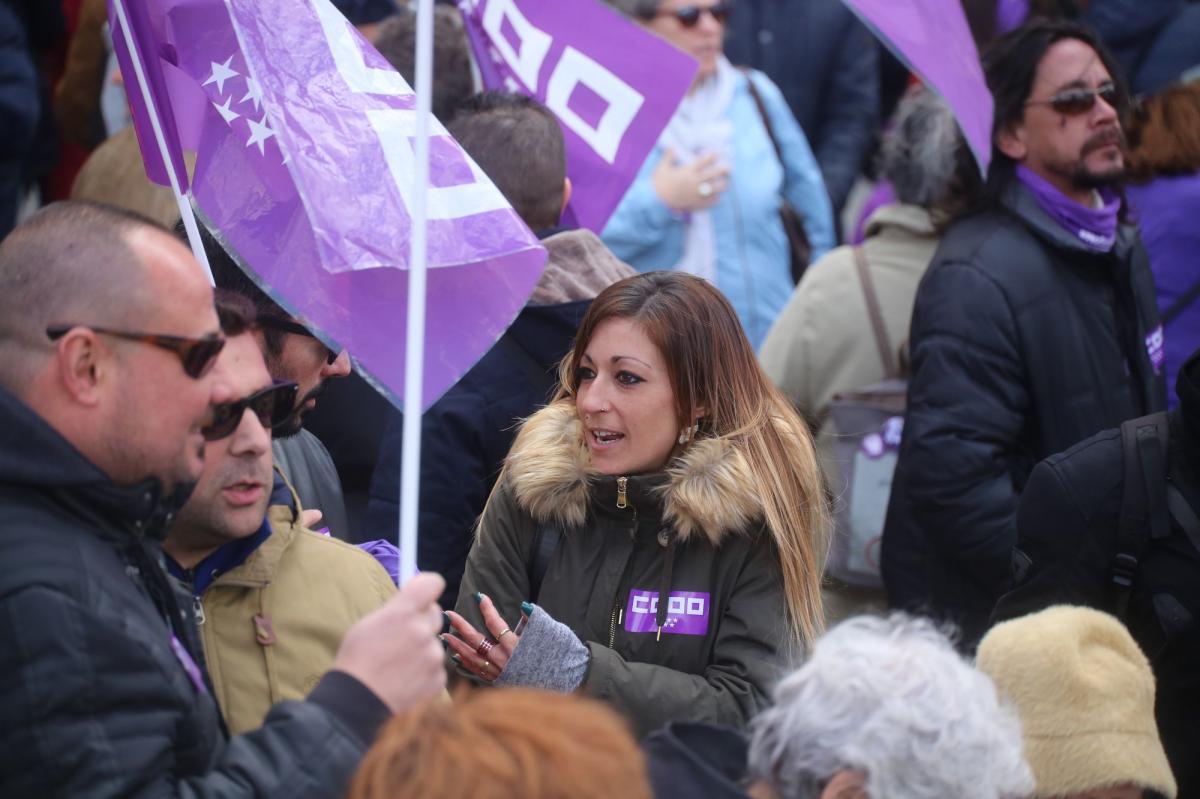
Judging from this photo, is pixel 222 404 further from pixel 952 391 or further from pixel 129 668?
pixel 952 391

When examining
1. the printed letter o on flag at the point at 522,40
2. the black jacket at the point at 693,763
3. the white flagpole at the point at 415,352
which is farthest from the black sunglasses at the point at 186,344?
the printed letter o on flag at the point at 522,40

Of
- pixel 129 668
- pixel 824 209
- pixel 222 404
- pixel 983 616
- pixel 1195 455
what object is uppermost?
pixel 222 404

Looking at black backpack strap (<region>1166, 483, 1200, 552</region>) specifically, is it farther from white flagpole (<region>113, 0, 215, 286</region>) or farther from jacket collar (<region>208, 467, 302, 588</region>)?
white flagpole (<region>113, 0, 215, 286</region>)

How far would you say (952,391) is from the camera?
14.6 ft

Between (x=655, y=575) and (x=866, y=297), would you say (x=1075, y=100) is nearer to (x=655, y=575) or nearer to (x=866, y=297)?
(x=866, y=297)

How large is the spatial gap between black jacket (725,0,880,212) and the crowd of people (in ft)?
2.95

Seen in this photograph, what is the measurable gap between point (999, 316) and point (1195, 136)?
5.17ft

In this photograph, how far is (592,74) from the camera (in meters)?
4.46

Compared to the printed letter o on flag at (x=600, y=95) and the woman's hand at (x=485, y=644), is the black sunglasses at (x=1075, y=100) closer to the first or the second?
the printed letter o on flag at (x=600, y=95)

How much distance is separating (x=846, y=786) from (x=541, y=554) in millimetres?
1275

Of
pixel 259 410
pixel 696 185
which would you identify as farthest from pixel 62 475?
pixel 696 185

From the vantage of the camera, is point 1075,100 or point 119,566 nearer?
point 119,566

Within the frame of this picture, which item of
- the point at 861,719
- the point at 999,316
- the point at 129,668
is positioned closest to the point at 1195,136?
the point at 999,316

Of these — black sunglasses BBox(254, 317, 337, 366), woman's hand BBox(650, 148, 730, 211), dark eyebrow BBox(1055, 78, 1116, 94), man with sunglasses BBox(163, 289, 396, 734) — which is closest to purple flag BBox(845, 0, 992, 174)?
dark eyebrow BBox(1055, 78, 1116, 94)
